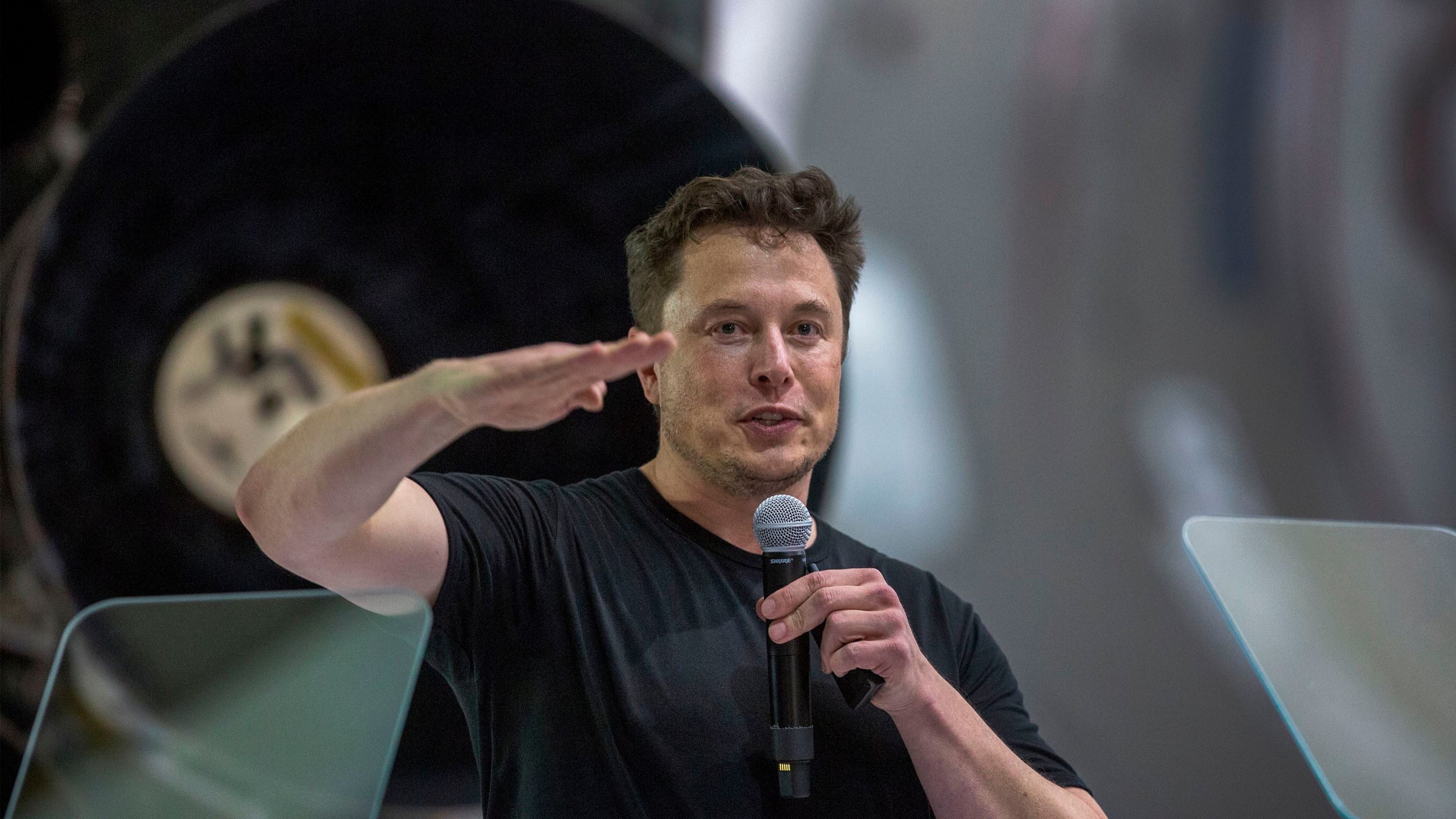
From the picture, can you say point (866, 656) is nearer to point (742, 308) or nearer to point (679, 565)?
point (679, 565)

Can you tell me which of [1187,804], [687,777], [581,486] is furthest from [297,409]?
[1187,804]

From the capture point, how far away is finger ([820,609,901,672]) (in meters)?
1.15

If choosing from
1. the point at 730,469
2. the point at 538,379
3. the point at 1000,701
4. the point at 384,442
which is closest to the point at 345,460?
the point at 384,442

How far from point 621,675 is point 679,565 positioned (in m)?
0.17

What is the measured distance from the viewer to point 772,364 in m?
1.40

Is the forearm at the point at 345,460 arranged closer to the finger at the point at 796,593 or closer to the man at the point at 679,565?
the man at the point at 679,565

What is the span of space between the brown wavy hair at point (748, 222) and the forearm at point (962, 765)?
→ 1.79ft

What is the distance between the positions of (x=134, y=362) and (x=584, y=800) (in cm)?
134

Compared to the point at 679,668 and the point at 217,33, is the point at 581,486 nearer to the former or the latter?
the point at 679,668

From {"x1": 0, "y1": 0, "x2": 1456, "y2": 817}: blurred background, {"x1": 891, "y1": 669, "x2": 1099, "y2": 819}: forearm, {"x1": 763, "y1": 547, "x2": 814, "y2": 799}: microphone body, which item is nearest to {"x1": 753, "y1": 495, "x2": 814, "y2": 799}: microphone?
{"x1": 763, "y1": 547, "x2": 814, "y2": 799}: microphone body

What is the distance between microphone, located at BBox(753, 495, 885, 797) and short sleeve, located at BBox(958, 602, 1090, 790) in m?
0.31

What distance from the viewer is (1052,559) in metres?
2.29

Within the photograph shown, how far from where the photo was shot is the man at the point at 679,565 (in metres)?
1.07

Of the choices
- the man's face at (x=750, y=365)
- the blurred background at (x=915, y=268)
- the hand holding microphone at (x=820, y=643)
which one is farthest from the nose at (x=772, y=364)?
the blurred background at (x=915, y=268)
